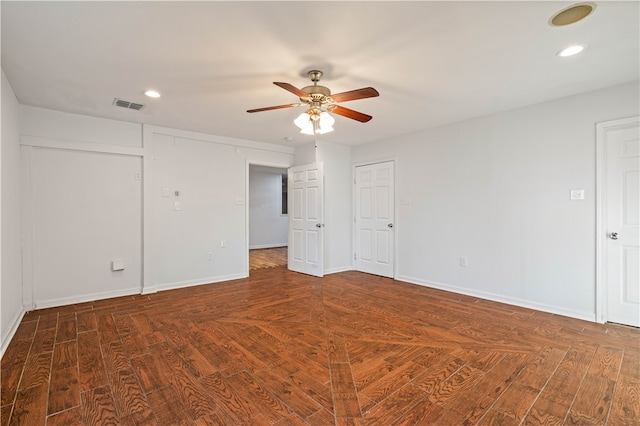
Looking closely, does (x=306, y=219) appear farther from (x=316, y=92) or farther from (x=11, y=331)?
(x=11, y=331)

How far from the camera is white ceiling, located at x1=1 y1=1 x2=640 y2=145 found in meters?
1.87

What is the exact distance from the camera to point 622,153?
299cm

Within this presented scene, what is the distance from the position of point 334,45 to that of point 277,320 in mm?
2664

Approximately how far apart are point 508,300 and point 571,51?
Result: 9.11 feet

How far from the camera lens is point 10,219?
2885 mm

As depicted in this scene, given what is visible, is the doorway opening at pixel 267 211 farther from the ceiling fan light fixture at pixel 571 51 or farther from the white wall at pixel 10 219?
the ceiling fan light fixture at pixel 571 51

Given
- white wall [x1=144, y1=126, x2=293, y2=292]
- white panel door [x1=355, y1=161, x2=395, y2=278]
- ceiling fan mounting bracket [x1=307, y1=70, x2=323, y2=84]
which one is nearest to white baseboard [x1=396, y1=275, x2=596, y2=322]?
white panel door [x1=355, y1=161, x2=395, y2=278]

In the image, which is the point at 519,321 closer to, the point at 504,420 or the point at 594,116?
the point at 504,420

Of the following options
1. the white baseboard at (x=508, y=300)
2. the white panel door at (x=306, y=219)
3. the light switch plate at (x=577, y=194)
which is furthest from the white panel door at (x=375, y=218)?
the light switch plate at (x=577, y=194)

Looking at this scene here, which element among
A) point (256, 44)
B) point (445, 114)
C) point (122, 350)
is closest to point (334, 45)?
point (256, 44)

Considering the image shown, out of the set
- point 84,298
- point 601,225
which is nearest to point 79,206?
point 84,298

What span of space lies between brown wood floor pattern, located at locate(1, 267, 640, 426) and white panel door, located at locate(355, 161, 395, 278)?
1.63 metres

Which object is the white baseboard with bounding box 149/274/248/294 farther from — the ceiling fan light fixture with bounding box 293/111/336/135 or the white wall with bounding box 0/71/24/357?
the ceiling fan light fixture with bounding box 293/111/336/135

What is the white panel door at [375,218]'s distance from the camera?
16.8ft
